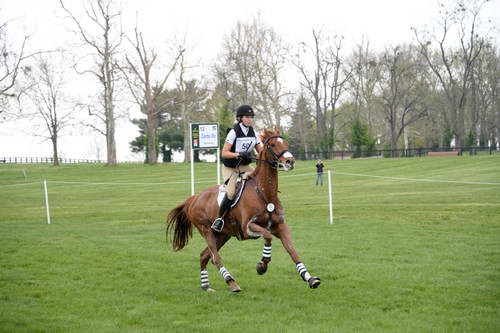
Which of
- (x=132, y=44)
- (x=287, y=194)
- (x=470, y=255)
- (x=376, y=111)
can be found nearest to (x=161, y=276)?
(x=470, y=255)

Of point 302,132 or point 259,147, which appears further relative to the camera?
point 302,132

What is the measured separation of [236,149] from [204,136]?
47.5 ft

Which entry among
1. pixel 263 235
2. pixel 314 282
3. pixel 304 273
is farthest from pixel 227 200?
pixel 314 282

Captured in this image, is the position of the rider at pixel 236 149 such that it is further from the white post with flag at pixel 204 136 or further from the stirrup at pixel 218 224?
the white post with flag at pixel 204 136

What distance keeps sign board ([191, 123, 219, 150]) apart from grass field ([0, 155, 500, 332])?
12.7 feet

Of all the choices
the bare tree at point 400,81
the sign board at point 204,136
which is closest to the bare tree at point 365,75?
the bare tree at point 400,81

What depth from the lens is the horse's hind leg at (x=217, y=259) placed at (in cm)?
898

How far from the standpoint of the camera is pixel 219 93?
256ft

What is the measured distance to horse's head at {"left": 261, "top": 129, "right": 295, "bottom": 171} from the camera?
8234 mm

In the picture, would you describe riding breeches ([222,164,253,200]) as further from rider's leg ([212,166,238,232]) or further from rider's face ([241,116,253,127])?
rider's face ([241,116,253,127])

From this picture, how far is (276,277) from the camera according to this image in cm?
1013

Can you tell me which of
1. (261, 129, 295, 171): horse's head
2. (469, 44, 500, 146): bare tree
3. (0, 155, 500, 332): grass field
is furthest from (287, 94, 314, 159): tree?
(261, 129, 295, 171): horse's head

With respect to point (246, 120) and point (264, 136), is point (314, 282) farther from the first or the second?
point (246, 120)

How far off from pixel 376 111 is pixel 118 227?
73.3 meters
